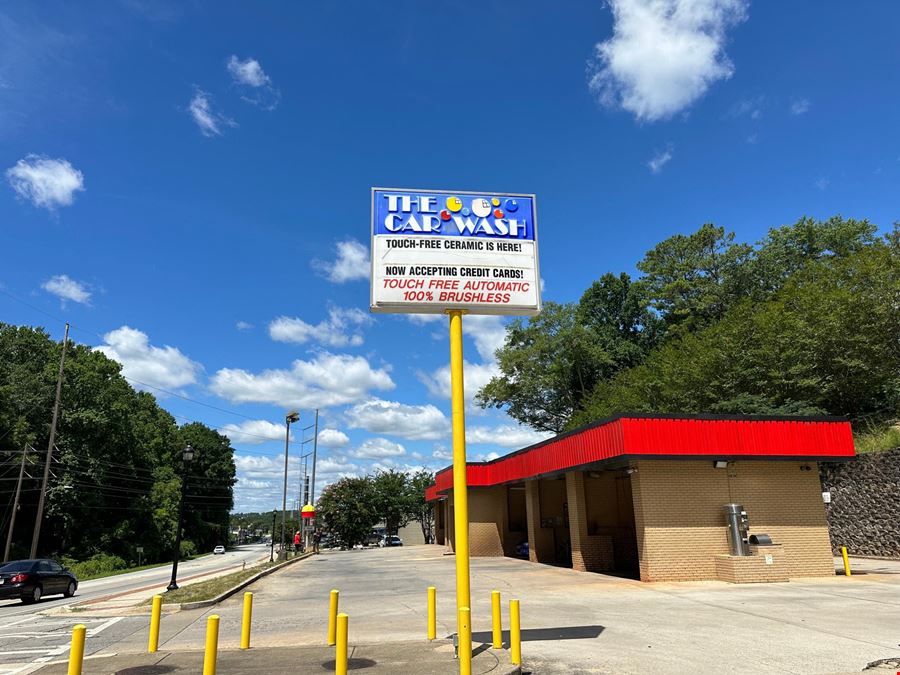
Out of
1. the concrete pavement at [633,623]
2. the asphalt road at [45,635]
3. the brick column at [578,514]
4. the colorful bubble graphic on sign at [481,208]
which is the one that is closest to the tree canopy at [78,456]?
the asphalt road at [45,635]

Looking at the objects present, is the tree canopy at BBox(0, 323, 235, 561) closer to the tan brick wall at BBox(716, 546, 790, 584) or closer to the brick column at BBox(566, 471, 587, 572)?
the brick column at BBox(566, 471, 587, 572)

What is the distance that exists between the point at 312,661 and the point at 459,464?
132 inches

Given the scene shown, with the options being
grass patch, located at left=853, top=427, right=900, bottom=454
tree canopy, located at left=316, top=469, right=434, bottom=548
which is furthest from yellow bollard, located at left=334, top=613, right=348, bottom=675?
tree canopy, located at left=316, top=469, right=434, bottom=548

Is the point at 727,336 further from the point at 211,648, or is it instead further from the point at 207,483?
the point at 207,483

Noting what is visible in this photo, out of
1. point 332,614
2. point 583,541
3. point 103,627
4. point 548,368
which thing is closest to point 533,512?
point 583,541

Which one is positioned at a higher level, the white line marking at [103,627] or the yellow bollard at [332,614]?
the yellow bollard at [332,614]

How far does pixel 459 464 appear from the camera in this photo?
926 cm

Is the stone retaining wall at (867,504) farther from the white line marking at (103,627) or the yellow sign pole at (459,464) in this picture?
the white line marking at (103,627)

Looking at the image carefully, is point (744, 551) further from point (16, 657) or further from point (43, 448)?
point (43, 448)

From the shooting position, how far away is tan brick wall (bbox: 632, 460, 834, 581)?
17.6 meters

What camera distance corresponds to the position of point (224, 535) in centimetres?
9725

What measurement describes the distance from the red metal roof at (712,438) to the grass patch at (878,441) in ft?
30.1

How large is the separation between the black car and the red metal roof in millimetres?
18467

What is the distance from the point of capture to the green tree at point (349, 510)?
6706 cm
